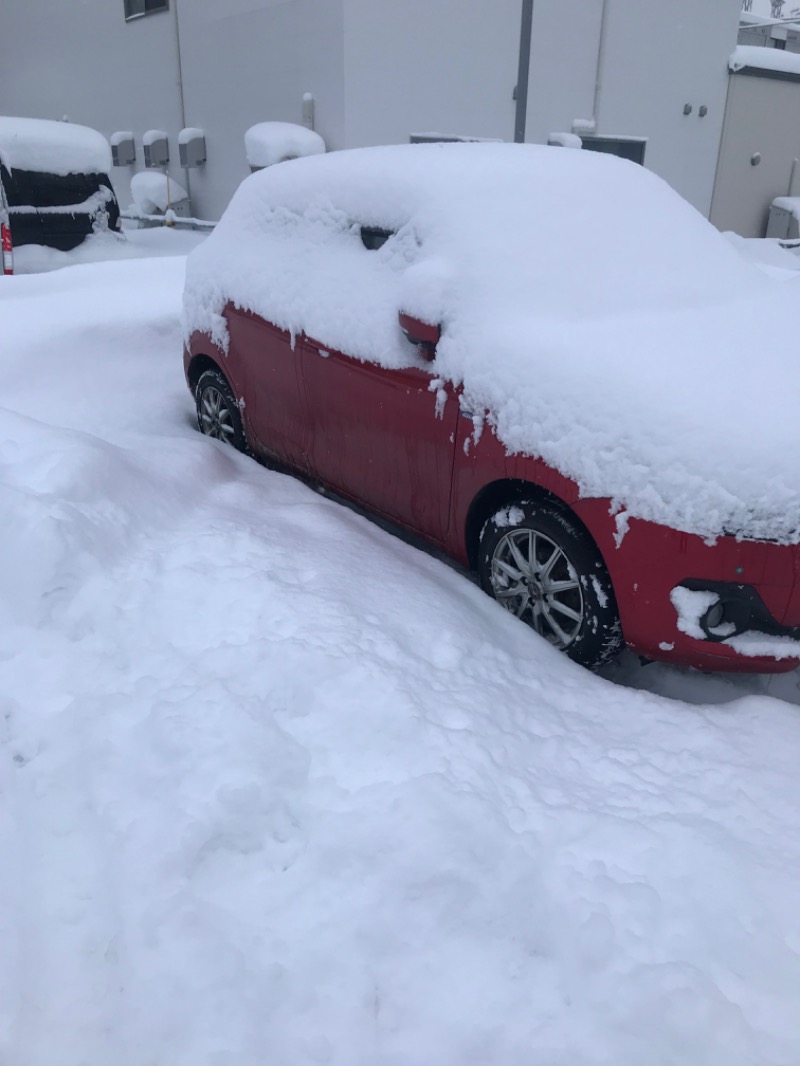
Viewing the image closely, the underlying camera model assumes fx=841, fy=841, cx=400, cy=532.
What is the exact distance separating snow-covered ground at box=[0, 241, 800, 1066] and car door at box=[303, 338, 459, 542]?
0.41 meters

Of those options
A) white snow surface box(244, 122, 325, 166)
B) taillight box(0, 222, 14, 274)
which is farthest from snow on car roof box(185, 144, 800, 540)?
white snow surface box(244, 122, 325, 166)

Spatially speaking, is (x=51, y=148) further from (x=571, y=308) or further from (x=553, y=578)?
(x=553, y=578)

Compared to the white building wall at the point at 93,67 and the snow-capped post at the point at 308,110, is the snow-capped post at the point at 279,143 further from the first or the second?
the white building wall at the point at 93,67

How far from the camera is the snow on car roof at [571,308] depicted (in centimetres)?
257

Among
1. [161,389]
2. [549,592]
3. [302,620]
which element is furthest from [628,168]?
[161,389]

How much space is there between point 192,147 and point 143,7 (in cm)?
384

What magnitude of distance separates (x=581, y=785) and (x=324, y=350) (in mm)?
2244

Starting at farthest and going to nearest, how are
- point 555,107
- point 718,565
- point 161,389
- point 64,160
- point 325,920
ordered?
point 555,107
point 64,160
point 161,389
point 718,565
point 325,920

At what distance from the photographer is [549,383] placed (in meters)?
2.85

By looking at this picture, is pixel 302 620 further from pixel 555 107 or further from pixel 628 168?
pixel 555 107

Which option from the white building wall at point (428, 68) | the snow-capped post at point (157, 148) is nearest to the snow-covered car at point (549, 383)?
the white building wall at point (428, 68)

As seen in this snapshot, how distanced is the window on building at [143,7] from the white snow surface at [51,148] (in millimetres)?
7401

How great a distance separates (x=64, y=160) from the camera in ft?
30.0

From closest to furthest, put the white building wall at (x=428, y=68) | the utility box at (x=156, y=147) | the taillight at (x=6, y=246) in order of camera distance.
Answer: the taillight at (x=6, y=246), the white building wall at (x=428, y=68), the utility box at (x=156, y=147)
